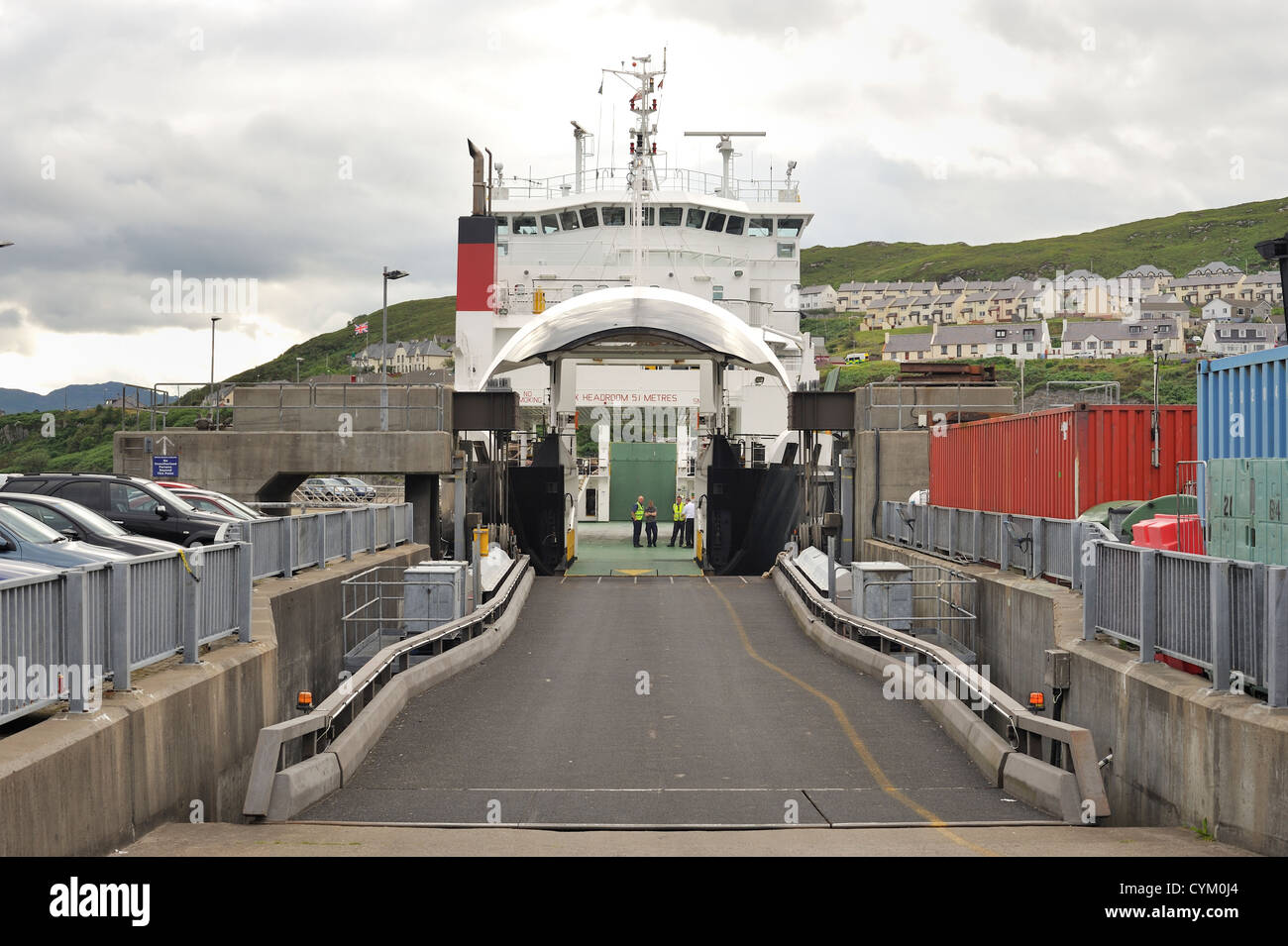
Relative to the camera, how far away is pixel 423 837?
780 cm

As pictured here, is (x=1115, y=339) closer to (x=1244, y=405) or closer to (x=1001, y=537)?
(x=1001, y=537)

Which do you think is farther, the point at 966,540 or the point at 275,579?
the point at 966,540

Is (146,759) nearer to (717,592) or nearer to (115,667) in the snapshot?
(115,667)

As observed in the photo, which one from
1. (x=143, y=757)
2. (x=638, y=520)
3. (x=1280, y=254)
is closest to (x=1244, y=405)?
(x=1280, y=254)

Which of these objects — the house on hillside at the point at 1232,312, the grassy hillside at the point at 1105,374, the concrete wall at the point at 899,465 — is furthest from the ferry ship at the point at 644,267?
the house on hillside at the point at 1232,312

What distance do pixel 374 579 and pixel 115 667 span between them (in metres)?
11.2

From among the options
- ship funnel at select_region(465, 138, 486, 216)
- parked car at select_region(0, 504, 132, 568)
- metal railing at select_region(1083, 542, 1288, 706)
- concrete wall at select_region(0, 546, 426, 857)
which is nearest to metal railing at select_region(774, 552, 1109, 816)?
metal railing at select_region(1083, 542, 1288, 706)

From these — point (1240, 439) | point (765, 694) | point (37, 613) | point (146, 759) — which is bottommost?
point (765, 694)

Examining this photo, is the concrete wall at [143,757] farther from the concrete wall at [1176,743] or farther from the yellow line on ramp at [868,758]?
the concrete wall at [1176,743]

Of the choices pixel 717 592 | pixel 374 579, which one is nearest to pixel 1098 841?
pixel 374 579

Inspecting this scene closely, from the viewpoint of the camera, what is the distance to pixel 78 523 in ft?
44.7

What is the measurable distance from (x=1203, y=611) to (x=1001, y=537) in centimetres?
996

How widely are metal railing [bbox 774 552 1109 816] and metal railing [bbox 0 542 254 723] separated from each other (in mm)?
6589

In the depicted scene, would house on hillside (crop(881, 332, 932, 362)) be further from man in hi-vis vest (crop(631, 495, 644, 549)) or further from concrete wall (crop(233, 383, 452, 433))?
concrete wall (crop(233, 383, 452, 433))
